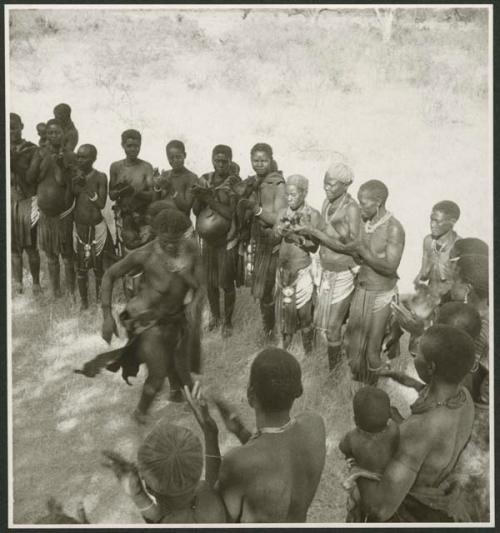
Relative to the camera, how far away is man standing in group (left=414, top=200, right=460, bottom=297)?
706 centimetres

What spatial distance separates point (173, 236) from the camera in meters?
6.92

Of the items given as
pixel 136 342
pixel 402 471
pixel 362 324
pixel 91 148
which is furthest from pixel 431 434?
pixel 91 148

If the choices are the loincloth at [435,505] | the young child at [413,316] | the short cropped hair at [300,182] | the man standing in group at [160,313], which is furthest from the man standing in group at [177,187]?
the loincloth at [435,505]

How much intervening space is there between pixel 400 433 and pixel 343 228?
1469mm

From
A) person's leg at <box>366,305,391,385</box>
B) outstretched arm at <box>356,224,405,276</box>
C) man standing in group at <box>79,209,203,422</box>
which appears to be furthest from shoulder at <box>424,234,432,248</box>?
man standing in group at <box>79,209,203,422</box>

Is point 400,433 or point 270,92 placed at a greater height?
point 270,92

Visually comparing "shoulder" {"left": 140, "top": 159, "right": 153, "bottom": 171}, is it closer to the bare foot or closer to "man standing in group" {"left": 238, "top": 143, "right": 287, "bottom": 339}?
"man standing in group" {"left": 238, "top": 143, "right": 287, "bottom": 339}

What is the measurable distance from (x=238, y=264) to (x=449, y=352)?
5.34 feet

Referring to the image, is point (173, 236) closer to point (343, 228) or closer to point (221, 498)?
point (343, 228)

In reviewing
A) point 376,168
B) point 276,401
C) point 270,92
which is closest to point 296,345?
point 276,401

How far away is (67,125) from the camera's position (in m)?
7.05

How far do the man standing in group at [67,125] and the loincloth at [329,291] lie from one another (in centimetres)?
199

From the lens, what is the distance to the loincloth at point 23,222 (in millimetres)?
7082

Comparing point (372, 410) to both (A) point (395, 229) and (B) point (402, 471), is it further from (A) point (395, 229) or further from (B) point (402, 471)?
(A) point (395, 229)
